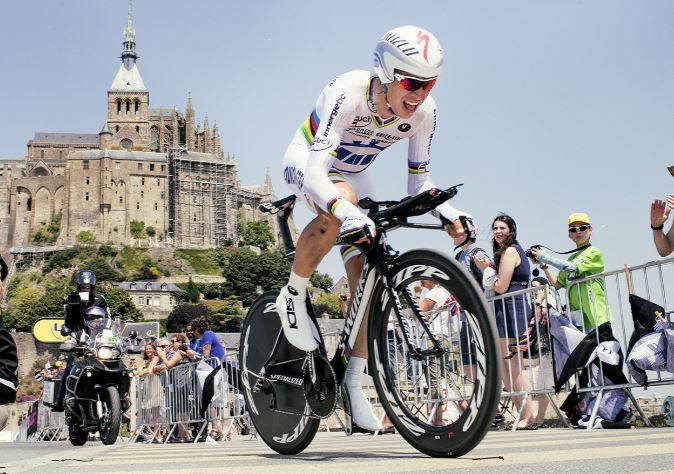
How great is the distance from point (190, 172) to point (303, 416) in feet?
366

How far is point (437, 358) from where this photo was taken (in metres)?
3.28

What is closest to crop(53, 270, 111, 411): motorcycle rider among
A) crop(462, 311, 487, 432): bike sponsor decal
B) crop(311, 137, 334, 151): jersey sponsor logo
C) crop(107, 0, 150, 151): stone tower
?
crop(311, 137, 334, 151): jersey sponsor logo

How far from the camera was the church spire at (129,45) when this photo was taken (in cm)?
13512

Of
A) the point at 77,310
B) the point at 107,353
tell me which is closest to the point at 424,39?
the point at 107,353

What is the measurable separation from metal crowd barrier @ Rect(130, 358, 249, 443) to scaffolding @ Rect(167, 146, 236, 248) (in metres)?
97.7

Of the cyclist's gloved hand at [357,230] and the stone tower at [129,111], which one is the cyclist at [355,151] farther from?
the stone tower at [129,111]

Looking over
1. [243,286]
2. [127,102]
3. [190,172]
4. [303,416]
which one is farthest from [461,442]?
[127,102]

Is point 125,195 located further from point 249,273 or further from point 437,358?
point 437,358

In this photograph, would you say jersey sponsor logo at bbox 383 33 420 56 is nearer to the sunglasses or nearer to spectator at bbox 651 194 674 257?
the sunglasses

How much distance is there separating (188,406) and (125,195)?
103555 millimetres

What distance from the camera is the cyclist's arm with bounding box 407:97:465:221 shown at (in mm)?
3869

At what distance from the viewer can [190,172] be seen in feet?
372

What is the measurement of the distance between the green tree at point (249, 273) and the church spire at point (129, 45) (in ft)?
156

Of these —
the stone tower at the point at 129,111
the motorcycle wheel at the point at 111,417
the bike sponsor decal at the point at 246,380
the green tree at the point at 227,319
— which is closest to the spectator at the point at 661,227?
the bike sponsor decal at the point at 246,380
